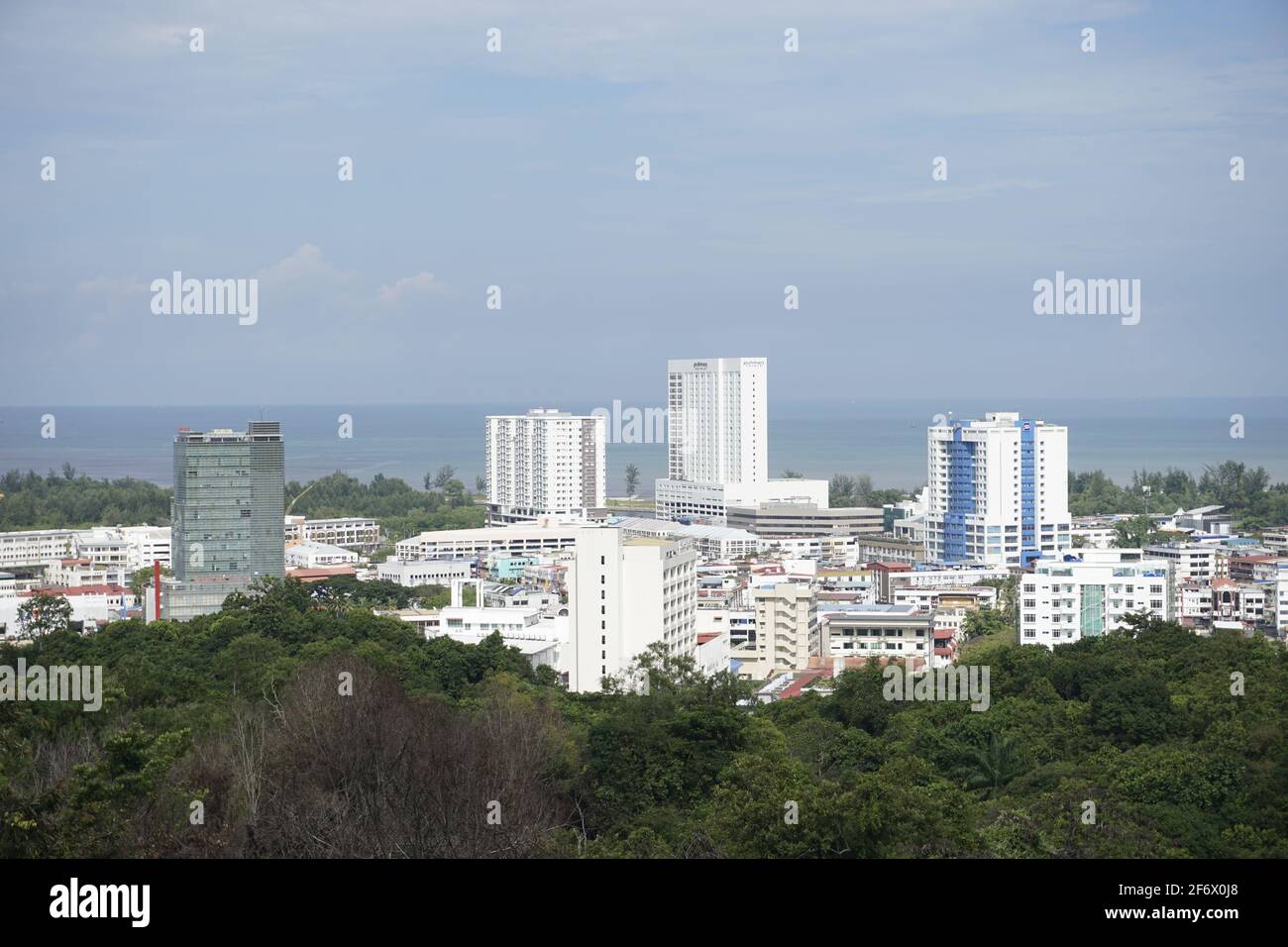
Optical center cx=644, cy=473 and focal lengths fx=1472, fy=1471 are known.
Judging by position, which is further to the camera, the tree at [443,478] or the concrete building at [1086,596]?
the tree at [443,478]

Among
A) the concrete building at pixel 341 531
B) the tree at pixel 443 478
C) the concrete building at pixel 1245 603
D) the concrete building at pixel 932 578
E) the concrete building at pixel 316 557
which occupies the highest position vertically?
the tree at pixel 443 478

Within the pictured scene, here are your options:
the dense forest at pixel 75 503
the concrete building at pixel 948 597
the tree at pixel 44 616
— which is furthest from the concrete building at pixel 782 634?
the dense forest at pixel 75 503

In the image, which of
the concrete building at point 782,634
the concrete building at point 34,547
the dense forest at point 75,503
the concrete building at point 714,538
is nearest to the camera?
the concrete building at point 782,634

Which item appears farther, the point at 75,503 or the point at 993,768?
the point at 75,503

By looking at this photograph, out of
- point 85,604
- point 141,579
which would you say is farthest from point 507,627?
point 141,579

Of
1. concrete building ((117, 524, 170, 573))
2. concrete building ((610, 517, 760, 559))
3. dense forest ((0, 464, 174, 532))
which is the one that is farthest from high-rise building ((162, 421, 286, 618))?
dense forest ((0, 464, 174, 532))

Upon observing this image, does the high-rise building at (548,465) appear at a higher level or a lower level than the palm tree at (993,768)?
higher

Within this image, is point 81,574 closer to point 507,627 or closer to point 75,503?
point 75,503

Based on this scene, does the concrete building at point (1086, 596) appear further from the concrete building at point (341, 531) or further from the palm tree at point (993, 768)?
the concrete building at point (341, 531)
